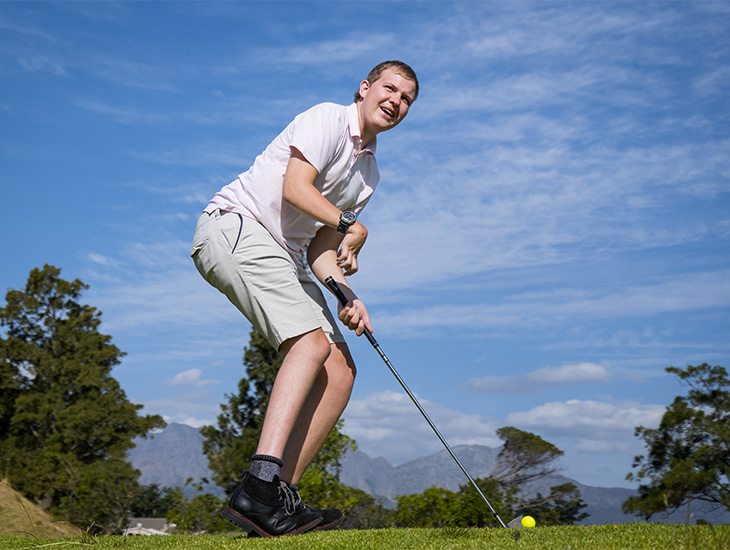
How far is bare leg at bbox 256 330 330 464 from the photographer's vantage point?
10.7 feet

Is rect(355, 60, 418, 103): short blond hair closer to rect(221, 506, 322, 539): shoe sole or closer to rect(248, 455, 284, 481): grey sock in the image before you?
rect(248, 455, 284, 481): grey sock

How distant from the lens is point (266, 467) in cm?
321

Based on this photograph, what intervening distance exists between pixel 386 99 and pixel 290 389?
1.64m

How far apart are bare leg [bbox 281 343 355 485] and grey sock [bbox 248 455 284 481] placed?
42 cm

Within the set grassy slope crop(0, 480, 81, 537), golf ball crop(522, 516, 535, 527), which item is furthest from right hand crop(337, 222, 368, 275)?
grassy slope crop(0, 480, 81, 537)

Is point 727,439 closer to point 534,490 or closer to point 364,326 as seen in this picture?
point 534,490

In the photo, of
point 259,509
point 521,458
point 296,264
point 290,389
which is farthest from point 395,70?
point 521,458

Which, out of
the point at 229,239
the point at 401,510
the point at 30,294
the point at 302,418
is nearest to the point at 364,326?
the point at 302,418

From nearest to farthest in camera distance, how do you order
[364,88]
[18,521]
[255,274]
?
[255,274], [364,88], [18,521]

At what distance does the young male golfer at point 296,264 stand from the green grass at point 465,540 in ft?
1.03

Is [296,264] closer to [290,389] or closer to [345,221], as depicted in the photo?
[345,221]

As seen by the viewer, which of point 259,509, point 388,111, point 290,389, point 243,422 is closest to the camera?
point 259,509

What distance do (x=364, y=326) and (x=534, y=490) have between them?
14.9 metres

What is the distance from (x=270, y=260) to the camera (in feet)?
11.6
